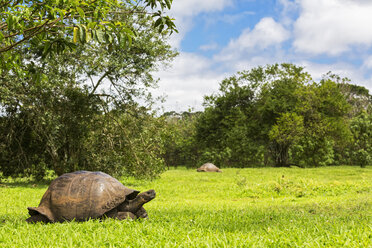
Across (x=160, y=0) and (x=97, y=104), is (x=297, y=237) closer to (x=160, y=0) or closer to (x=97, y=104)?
(x=160, y=0)

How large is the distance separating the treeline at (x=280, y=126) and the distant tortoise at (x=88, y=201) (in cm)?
1950

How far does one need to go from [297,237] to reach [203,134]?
27625 millimetres

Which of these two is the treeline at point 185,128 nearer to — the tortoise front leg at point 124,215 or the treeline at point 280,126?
the treeline at point 280,126

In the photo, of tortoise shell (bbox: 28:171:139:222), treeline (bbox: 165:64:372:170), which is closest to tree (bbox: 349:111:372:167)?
treeline (bbox: 165:64:372:170)

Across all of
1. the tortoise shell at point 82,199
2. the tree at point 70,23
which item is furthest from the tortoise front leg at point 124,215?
the tree at point 70,23

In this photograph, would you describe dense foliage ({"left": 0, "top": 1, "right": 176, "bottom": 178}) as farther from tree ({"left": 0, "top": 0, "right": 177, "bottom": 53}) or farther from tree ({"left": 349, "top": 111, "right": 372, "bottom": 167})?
tree ({"left": 349, "top": 111, "right": 372, "bottom": 167})

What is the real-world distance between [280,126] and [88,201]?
22.8m

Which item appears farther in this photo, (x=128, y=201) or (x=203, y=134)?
(x=203, y=134)

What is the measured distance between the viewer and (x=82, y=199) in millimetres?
5617

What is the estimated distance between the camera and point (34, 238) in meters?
4.57

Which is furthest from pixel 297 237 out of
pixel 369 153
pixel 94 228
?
pixel 369 153

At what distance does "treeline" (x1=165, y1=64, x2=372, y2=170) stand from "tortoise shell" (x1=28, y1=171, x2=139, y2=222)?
64.2 ft

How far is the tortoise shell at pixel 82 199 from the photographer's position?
5617 millimetres

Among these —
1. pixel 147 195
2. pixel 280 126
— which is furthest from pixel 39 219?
pixel 280 126
